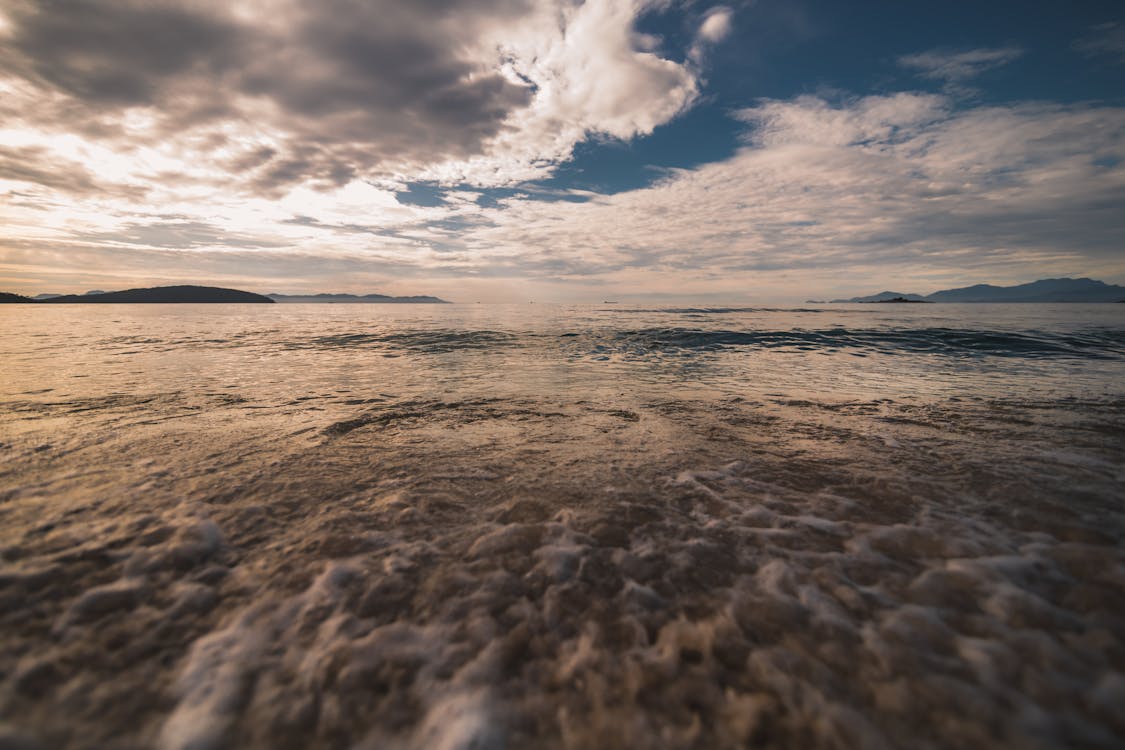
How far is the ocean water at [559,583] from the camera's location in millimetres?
2422

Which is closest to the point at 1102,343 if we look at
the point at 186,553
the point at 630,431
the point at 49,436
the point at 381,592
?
the point at 630,431

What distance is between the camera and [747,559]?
153 inches

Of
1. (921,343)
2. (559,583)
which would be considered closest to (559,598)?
(559,583)

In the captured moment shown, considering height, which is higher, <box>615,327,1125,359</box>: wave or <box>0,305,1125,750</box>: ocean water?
<box>615,327,1125,359</box>: wave

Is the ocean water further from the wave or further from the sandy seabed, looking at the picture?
the wave

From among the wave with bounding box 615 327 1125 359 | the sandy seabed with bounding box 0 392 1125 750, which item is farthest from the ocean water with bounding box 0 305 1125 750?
the wave with bounding box 615 327 1125 359

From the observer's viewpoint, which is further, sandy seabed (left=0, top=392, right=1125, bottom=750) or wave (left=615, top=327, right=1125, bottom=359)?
wave (left=615, top=327, right=1125, bottom=359)

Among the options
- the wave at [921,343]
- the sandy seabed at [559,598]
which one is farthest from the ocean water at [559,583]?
the wave at [921,343]

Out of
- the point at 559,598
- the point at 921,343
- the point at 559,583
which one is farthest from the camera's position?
the point at 921,343

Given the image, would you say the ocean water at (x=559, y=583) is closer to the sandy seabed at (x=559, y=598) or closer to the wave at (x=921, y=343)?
the sandy seabed at (x=559, y=598)

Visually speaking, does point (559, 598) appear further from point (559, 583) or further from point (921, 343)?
point (921, 343)

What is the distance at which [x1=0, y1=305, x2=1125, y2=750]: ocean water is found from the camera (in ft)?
7.95

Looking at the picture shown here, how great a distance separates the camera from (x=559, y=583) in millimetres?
3613

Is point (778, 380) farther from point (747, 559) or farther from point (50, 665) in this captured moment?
point (50, 665)
